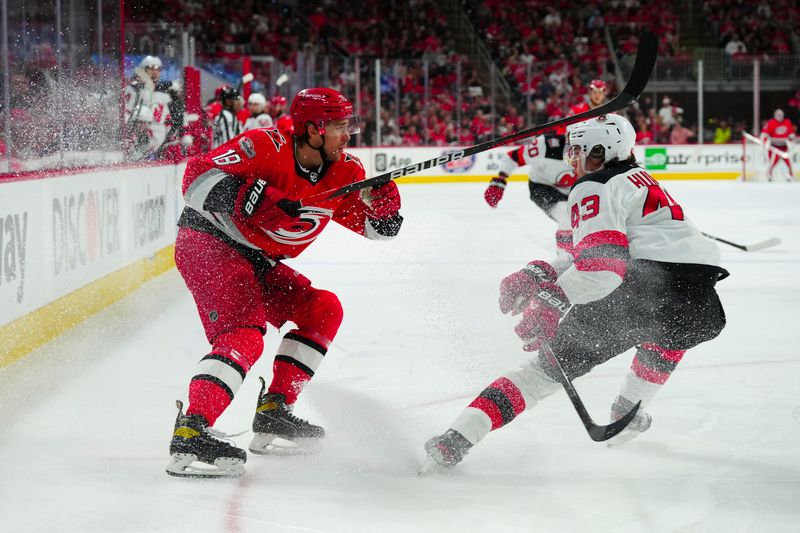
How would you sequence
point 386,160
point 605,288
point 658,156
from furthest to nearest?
point 658,156 → point 386,160 → point 605,288

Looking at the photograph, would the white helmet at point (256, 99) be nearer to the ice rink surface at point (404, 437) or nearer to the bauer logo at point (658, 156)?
the ice rink surface at point (404, 437)

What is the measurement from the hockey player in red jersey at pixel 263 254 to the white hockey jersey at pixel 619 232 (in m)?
0.63

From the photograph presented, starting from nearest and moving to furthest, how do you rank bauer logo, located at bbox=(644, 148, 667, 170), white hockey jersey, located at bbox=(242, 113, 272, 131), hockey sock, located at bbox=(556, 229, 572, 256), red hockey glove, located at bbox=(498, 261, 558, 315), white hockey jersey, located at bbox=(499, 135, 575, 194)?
red hockey glove, located at bbox=(498, 261, 558, 315) < hockey sock, located at bbox=(556, 229, 572, 256) < white hockey jersey, located at bbox=(499, 135, 575, 194) < white hockey jersey, located at bbox=(242, 113, 272, 131) < bauer logo, located at bbox=(644, 148, 667, 170)

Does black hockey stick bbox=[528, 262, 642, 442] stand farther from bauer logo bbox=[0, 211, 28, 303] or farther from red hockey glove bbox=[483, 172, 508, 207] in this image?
red hockey glove bbox=[483, 172, 508, 207]

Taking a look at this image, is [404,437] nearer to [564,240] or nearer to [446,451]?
[446,451]

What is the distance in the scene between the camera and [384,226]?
306 cm

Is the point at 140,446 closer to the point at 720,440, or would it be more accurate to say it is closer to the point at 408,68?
the point at 720,440

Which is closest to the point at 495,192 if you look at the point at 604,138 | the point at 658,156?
the point at 604,138

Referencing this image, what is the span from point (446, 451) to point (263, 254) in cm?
80

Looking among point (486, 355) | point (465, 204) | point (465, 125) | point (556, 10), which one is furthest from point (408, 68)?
point (486, 355)

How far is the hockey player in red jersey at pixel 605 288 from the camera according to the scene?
263 centimetres

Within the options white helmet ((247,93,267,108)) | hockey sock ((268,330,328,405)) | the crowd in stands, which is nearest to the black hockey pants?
hockey sock ((268,330,328,405))

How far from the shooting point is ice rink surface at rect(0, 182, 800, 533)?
244cm

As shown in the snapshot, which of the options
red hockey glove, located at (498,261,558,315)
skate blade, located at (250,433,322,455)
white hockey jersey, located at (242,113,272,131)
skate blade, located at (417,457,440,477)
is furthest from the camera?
white hockey jersey, located at (242,113,272,131)
